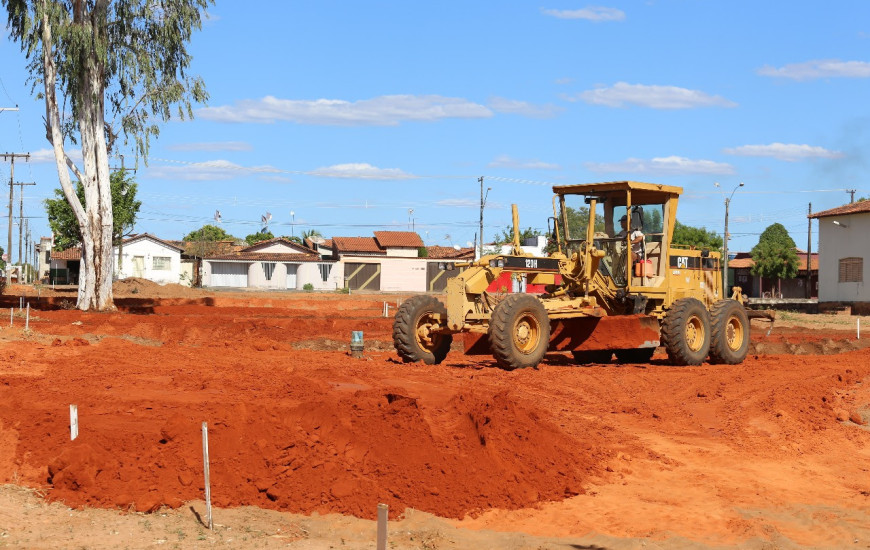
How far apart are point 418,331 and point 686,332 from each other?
17.1 ft

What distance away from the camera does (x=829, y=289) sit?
2030 inches

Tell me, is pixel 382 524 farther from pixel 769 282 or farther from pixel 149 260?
pixel 769 282

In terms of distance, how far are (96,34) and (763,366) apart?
2319 centimetres

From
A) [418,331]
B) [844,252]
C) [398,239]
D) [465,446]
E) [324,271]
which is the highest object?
[398,239]

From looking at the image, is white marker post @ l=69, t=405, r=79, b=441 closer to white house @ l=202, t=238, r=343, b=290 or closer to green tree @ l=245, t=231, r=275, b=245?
white house @ l=202, t=238, r=343, b=290

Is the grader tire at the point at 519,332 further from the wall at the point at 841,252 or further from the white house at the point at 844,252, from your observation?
the wall at the point at 841,252

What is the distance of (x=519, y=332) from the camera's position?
16.8m

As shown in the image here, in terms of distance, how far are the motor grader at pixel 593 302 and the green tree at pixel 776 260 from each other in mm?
69402

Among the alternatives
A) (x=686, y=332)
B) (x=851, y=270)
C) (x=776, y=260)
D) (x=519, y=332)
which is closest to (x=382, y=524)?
(x=519, y=332)

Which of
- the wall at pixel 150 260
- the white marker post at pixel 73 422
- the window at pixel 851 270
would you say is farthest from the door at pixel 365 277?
the white marker post at pixel 73 422

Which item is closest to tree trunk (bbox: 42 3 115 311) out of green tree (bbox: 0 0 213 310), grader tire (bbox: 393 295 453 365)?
green tree (bbox: 0 0 213 310)

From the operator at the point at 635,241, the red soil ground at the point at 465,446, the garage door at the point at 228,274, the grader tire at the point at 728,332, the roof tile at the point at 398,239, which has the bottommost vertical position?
the red soil ground at the point at 465,446

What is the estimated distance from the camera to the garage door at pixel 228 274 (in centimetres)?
7931

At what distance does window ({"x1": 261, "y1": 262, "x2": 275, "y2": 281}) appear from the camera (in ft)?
259
